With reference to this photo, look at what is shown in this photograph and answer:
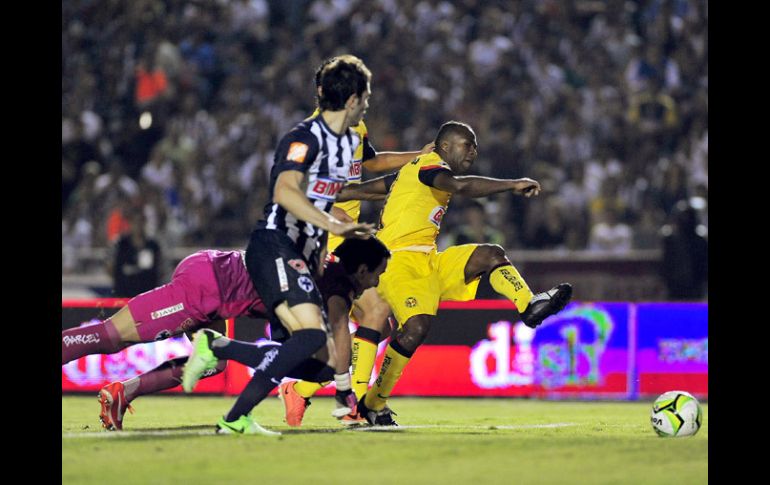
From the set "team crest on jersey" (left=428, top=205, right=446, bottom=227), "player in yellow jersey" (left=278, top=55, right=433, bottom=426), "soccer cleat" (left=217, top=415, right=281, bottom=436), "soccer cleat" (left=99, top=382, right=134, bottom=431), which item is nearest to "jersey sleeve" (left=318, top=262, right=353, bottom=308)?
"player in yellow jersey" (left=278, top=55, right=433, bottom=426)

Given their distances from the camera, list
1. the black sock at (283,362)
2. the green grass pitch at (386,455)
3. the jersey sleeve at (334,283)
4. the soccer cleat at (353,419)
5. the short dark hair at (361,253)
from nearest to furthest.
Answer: the green grass pitch at (386,455) → the black sock at (283,362) → the short dark hair at (361,253) → the jersey sleeve at (334,283) → the soccer cleat at (353,419)

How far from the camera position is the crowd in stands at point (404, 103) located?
1808cm

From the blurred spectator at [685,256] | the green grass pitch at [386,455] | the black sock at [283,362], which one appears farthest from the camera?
the blurred spectator at [685,256]

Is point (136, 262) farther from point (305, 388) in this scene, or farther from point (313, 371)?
point (313, 371)

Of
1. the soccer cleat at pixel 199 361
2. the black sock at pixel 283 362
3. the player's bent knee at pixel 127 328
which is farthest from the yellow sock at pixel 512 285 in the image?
the player's bent knee at pixel 127 328

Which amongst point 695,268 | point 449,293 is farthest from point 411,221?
point 695,268

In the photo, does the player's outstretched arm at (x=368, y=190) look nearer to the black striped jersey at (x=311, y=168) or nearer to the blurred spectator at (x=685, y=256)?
the black striped jersey at (x=311, y=168)

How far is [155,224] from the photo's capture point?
18453 millimetres

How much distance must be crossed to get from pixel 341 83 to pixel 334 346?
71.1 inches

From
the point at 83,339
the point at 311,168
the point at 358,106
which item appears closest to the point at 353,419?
the point at 83,339

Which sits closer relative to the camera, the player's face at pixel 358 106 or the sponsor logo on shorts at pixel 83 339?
the player's face at pixel 358 106

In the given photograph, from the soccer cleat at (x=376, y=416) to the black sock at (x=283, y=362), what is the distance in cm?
180

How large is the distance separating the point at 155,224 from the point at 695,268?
744 centimetres
